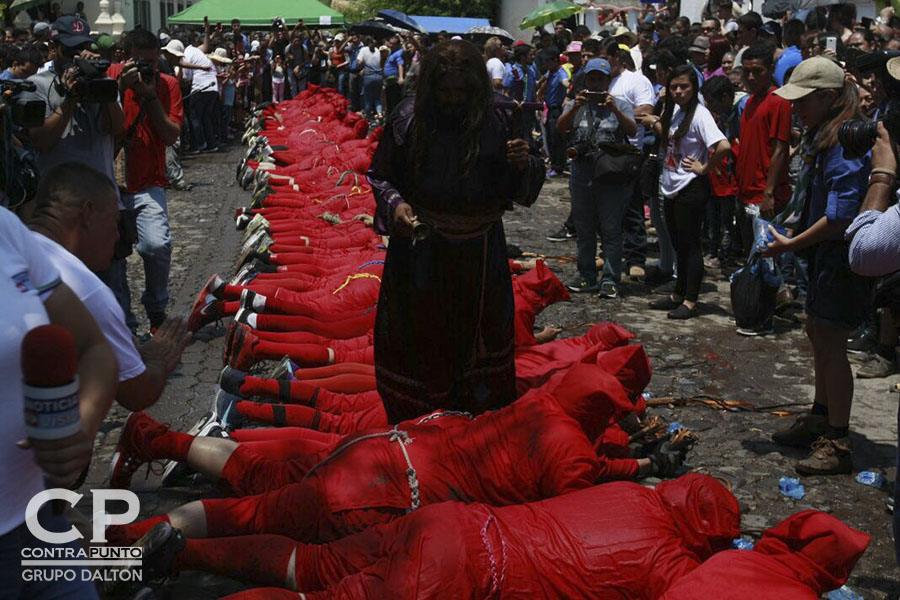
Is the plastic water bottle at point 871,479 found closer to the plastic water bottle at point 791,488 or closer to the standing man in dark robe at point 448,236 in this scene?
the plastic water bottle at point 791,488

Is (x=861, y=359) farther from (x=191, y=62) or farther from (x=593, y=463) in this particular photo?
(x=191, y=62)

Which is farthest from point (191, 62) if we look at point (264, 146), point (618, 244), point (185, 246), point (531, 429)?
point (531, 429)

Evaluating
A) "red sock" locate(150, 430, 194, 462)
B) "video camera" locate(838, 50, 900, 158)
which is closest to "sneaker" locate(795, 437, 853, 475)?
"video camera" locate(838, 50, 900, 158)

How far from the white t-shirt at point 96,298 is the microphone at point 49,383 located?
418 millimetres

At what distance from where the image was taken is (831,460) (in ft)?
17.1

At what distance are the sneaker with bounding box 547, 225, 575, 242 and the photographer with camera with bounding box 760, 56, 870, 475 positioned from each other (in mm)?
5867

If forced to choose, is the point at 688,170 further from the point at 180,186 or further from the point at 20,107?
the point at 180,186

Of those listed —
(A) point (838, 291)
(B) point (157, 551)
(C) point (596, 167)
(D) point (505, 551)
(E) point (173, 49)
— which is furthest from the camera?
(E) point (173, 49)

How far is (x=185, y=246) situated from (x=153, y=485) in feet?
20.1

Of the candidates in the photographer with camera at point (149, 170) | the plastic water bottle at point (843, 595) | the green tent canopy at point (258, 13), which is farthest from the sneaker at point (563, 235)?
the green tent canopy at point (258, 13)

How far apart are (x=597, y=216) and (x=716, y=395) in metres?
2.74

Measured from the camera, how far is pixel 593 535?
3594 mm

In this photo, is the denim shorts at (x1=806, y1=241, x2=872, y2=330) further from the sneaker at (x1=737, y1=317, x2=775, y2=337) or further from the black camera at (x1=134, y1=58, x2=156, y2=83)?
the black camera at (x1=134, y1=58, x2=156, y2=83)

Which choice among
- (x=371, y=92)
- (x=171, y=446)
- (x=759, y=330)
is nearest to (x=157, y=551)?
(x=171, y=446)
